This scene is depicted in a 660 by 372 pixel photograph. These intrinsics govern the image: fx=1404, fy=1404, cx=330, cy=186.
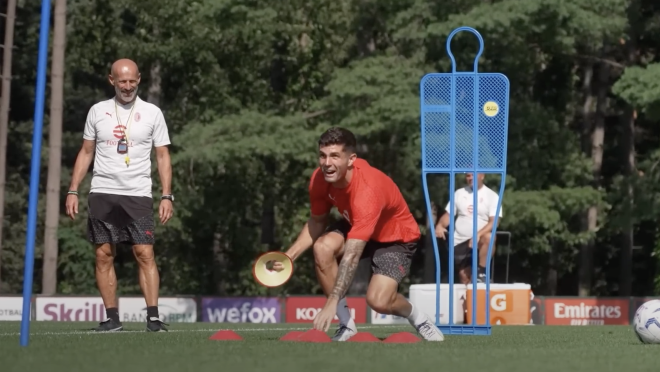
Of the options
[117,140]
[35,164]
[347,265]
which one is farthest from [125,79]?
[347,265]

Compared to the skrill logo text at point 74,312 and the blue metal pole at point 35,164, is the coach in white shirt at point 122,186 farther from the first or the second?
the skrill logo text at point 74,312

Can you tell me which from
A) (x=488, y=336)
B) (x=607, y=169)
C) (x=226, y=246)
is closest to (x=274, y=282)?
(x=488, y=336)

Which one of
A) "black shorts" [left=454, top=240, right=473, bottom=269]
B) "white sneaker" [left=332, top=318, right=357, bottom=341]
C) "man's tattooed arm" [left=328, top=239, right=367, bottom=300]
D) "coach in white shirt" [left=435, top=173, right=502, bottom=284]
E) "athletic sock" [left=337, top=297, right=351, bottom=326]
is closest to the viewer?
"man's tattooed arm" [left=328, top=239, right=367, bottom=300]

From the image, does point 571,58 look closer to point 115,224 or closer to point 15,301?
point 15,301

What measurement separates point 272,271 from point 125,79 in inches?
90.6

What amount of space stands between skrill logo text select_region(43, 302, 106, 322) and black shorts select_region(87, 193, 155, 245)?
486 inches

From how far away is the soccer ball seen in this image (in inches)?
389

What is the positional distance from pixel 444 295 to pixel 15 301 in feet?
27.2

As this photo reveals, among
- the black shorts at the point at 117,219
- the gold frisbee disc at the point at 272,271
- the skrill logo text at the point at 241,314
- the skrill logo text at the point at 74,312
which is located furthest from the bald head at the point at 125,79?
the skrill logo text at the point at 241,314

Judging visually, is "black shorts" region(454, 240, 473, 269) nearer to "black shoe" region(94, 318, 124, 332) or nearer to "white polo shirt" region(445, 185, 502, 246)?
"white polo shirt" region(445, 185, 502, 246)

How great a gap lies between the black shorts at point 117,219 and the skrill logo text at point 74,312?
12.3 metres

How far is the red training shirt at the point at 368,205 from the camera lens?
916cm

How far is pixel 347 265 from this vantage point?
359 inches

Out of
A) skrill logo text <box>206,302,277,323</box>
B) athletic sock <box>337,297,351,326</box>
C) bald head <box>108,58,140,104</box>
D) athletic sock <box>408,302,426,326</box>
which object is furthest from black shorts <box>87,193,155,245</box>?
skrill logo text <box>206,302,277,323</box>
